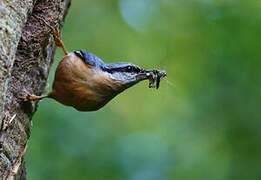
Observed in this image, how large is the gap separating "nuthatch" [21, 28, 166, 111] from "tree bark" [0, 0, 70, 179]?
8 cm

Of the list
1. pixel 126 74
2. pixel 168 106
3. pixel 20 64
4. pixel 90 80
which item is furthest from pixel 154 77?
pixel 168 106

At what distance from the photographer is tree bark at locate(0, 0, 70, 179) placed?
2184 mm

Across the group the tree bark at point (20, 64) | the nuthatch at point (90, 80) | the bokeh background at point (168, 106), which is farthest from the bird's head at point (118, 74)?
the bokeh background at point (168, 106)

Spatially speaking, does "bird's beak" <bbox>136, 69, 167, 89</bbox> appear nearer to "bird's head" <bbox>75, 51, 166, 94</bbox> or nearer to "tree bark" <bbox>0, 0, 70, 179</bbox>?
"bird's head" <bbox>75, 51, 166, 94</bbox>

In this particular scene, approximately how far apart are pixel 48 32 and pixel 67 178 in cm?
253

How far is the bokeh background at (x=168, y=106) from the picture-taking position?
530 centimetres

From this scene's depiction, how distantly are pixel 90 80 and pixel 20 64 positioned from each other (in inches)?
12.3

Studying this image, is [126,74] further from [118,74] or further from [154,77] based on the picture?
[154,77]

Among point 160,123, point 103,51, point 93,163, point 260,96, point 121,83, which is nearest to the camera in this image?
point 121,83

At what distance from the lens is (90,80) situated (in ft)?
9.53

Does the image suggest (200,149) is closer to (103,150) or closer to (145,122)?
(145,122)

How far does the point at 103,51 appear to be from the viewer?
6.35 metres

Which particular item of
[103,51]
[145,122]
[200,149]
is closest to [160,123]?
[145,122]

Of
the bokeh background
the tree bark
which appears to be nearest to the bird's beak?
the tree bark
